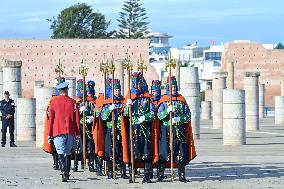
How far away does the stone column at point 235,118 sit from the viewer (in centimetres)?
2808

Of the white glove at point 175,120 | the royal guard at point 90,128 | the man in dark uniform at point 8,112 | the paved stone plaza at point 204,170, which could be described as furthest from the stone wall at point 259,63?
the white glove at point 175,120

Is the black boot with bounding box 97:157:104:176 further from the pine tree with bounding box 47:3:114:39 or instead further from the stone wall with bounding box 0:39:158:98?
the pine tree with bounding box 47:3:114:39

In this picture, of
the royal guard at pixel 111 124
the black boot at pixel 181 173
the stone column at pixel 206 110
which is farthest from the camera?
the stone column at pixel 206 110

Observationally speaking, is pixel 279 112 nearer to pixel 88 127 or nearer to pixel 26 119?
pixel 26 119

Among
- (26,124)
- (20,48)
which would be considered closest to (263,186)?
(26,124)

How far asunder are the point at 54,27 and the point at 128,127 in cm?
8460

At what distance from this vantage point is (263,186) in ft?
54.3

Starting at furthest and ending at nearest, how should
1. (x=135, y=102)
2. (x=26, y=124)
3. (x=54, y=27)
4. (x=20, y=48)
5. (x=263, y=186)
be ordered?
(x=54, y=27), (x=20, y=48), (x=26, y=124), (x=135, y=102), (x=263, y=186)

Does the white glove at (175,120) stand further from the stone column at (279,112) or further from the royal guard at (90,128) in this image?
the stone column at (279,112)

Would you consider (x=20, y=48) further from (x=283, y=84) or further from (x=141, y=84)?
(x=141, y=84)

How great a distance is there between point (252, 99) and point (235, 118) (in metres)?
10.0

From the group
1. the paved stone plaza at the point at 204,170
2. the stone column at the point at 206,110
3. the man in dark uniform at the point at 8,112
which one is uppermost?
the man in dark uniform at the point at 8,112

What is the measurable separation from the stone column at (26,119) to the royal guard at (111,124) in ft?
39.7

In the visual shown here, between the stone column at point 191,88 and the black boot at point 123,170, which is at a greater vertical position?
the stone column at point 191,88
